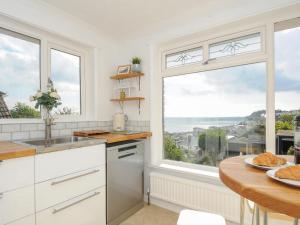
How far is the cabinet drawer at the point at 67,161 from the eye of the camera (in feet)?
4.82

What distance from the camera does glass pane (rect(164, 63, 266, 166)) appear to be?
206 cm

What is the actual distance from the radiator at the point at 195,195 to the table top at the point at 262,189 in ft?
4.49

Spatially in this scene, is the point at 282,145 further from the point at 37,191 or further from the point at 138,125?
the point at 37,191

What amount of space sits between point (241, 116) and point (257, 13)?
1.07 metres

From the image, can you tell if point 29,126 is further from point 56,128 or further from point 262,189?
point 262,189

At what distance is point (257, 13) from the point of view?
1892 millimetres

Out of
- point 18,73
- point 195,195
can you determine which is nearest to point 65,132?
point 18,73

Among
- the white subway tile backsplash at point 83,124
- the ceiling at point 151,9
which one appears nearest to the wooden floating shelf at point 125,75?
the ceiling at point 151,9

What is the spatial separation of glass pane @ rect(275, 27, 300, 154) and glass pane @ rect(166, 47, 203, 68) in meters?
0.84

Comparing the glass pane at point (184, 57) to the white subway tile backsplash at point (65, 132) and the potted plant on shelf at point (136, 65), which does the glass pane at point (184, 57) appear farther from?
the white subway tile backsplash at point (65, 132)

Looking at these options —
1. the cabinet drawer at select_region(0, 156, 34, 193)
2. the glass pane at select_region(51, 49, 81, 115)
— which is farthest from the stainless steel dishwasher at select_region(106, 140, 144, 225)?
the glass pane at select_region(51, 49, 81, 115)

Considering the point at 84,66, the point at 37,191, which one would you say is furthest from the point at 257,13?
the point at 37,191

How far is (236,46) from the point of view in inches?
84.5

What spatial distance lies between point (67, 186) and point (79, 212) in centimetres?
30
